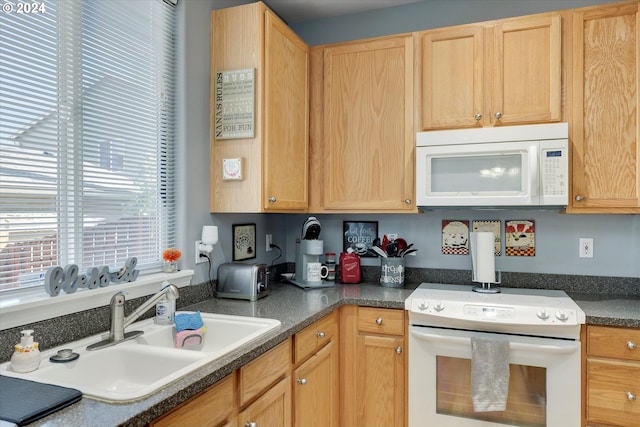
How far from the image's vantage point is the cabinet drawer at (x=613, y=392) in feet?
5.98

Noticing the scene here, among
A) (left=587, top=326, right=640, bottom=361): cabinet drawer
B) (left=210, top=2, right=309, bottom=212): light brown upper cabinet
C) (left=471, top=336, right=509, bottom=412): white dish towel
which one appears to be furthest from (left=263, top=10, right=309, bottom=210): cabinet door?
(left=587, top=326, right=640, bottom=361): cabinet drawer

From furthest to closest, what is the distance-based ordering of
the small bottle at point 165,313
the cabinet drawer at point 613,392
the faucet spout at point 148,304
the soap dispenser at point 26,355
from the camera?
the cabinet drawer at point 613,392 → the small bottle at point 165,313 → the faucet spout at point 148,304 → the soap dispenser at point 26,355

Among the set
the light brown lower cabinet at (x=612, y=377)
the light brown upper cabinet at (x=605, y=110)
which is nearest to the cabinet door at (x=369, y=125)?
the light brown upper cabinet at (x=605, y=110)

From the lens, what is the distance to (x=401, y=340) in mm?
2193

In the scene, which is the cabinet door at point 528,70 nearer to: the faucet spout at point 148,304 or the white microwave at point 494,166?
the white microwave at point 494,166

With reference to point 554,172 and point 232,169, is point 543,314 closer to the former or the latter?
point 554,172

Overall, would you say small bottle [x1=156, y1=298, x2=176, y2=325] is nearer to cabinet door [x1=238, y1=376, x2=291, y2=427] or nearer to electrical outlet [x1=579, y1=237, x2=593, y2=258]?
cabinet door [x1=238, y1=376, x2=291, y2=427]

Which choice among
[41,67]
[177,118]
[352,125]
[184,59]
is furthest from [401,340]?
[41,67]

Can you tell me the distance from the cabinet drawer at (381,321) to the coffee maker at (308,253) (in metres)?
0.37

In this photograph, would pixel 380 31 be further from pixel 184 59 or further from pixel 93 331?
pixel 93 331

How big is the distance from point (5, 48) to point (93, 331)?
3.19 ft

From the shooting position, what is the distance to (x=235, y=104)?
215cm

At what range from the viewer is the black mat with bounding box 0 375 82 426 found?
2.99 ft

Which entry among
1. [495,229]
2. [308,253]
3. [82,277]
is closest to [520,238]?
[495,229]
